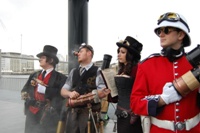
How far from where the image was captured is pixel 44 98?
287cm

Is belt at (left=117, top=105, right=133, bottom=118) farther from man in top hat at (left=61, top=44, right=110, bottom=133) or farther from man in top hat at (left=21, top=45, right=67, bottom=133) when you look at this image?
man in top hat at (left=21, top=45, right=67, bottom=133)

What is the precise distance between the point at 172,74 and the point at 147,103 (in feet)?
0.84

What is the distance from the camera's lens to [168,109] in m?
1.41

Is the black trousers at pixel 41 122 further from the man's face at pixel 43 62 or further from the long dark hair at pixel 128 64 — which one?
the long dark hair at pixel 128 64

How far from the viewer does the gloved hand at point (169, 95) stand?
52.3 inches

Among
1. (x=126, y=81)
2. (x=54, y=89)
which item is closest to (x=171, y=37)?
(x=126, y=81)

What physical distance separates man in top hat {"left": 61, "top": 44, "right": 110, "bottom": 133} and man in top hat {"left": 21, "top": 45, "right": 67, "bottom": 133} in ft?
1.14

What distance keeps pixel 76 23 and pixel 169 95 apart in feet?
6.83

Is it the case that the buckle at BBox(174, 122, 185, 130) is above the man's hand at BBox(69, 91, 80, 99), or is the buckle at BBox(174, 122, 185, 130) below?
below

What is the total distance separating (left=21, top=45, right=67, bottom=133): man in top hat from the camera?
9.36 feet

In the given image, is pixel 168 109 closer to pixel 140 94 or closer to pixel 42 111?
pixel 140 94

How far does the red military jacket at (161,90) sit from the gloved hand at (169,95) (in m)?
0.06

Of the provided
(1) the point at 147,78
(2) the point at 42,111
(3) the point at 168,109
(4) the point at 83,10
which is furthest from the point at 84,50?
(3) the point at 168,109

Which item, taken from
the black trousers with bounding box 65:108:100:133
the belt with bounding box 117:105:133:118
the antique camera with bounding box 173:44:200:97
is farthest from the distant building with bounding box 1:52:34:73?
the antique camera with bounding box 173:44:200:97
